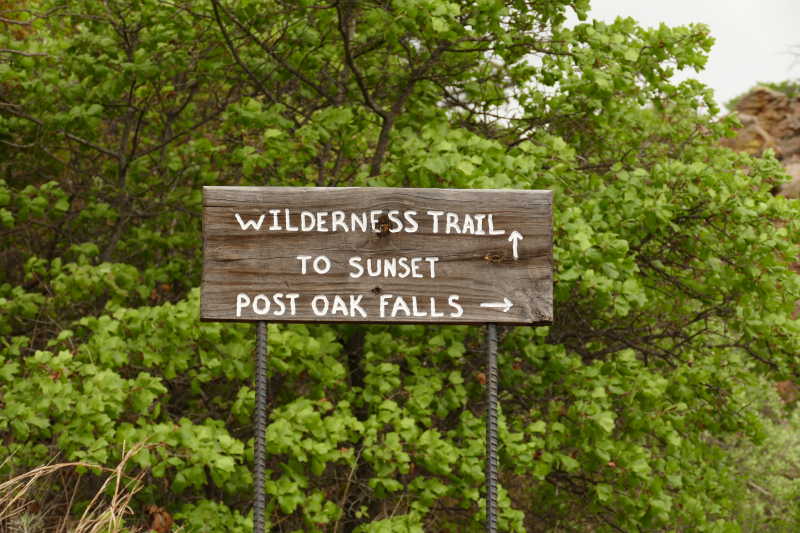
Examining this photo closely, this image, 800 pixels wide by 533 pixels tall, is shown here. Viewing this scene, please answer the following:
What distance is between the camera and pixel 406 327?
4422mm

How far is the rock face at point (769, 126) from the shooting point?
16703mm

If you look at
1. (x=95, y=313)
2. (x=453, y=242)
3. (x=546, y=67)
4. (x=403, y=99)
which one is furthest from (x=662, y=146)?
(x=95, y=313)

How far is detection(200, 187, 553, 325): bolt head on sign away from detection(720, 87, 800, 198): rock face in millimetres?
15867

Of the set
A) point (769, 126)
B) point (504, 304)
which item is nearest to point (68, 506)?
point (504, 304)

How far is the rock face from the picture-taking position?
1670 centimetres

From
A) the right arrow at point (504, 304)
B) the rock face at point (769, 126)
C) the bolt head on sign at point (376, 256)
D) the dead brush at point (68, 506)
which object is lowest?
the dead brush at point (68, 506)

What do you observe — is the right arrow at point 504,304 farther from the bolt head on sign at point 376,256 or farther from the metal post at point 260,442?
the metal post at point 260,442

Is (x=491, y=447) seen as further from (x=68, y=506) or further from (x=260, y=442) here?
(x=68, y=506)

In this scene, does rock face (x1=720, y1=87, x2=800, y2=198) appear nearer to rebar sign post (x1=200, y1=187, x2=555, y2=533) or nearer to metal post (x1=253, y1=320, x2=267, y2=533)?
rebar sign post (x1=200, y1=187, x2=555, y2=533)

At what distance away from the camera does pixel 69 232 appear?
19.1ft

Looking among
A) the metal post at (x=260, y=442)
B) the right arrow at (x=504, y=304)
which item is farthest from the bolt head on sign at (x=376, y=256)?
the metal post at (x=260, y=442)

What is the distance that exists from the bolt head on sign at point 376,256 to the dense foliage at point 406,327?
51.3 inches

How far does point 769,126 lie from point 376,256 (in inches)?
729

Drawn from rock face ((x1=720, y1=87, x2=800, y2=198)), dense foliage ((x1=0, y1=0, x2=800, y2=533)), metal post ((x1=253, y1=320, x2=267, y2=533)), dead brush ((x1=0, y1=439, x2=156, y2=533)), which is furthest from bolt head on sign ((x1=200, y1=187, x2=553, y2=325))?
rock face ((x1=720, y1=87, x2=800, y2=198))
